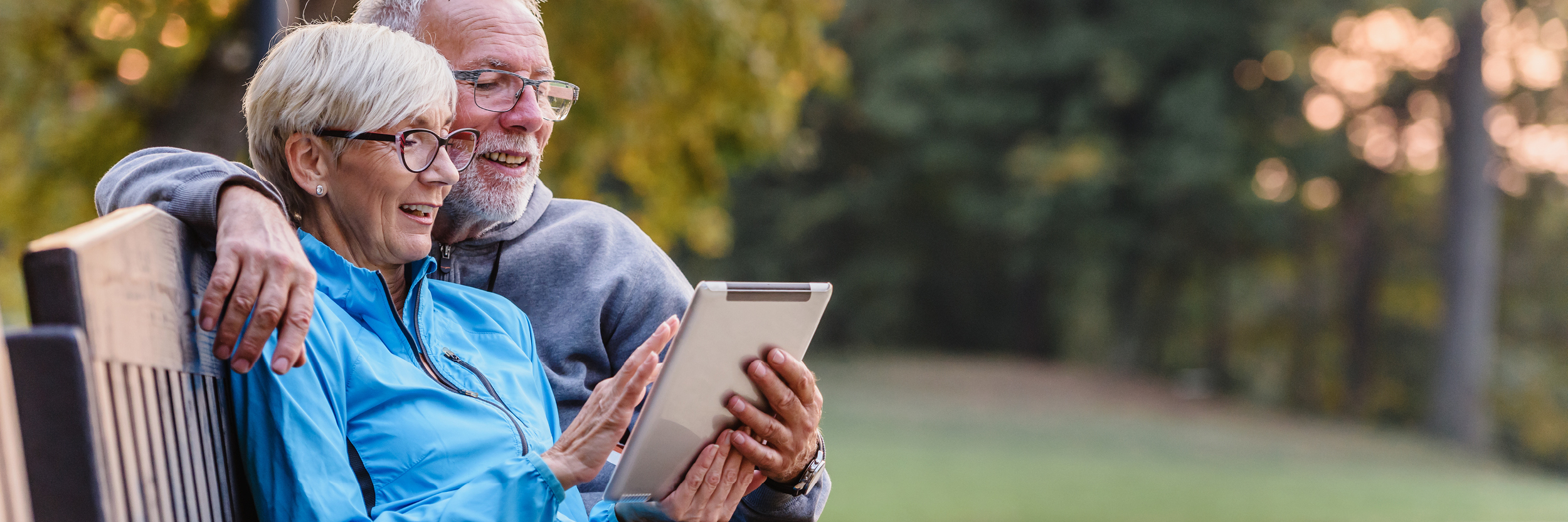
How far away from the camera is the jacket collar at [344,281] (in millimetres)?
1881

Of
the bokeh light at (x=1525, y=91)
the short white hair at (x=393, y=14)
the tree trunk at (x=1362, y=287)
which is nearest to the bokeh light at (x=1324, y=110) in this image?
the bokeh light at (x=1525, y=91)

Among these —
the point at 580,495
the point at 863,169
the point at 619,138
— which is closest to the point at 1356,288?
the point at 863,169

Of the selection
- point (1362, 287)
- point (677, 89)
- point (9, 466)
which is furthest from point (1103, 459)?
point (1362, 287)

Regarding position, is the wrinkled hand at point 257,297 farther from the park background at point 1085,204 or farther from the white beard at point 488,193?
the park background at point 1085,204

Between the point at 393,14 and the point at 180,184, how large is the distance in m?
1.04

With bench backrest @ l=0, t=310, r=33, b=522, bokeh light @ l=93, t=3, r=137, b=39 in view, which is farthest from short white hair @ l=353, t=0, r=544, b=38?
bokeh light @ l=93, t=3, r=137, b=39

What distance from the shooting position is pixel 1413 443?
1864 cm

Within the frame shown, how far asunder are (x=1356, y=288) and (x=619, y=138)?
2146 centimetres

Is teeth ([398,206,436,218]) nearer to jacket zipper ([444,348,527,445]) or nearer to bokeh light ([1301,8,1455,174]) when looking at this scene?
jacket zipper ([444,348,527,445])

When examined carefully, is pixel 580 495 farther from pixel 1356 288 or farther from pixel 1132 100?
pixel 1356 288

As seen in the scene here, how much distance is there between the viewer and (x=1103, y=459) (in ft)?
47.5

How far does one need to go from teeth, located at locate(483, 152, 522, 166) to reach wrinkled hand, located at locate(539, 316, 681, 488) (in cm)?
86

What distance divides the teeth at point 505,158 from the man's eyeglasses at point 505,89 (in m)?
0.09

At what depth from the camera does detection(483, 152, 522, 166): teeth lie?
99.1 inches
